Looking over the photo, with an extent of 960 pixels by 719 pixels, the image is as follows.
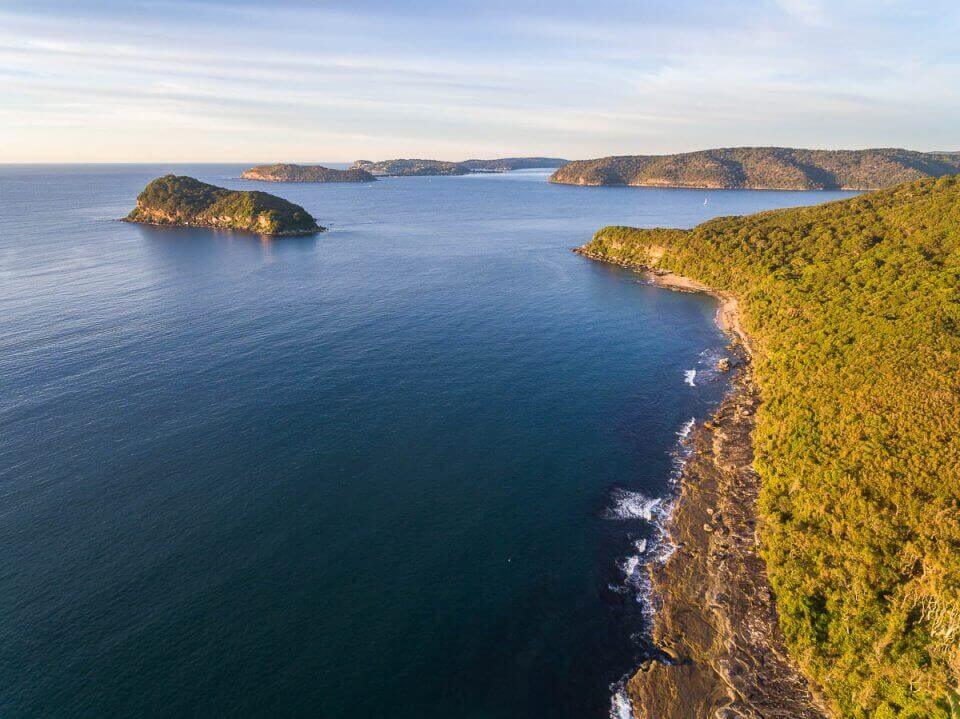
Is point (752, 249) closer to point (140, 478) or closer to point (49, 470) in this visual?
point (140, 478)

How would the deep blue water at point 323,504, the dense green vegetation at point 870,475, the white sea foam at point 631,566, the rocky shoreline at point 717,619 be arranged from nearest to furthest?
the dense green vegetation at point 870,475
the rocky shoreline at point 717,619
the deep blue water at point 323,504
the white sea foam at point 631,566

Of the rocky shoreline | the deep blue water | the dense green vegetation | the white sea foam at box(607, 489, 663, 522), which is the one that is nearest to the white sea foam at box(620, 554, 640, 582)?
the deep blue water

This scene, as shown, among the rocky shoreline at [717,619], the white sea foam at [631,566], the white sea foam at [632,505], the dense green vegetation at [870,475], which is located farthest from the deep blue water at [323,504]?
the dense green vegetation at [870,475]

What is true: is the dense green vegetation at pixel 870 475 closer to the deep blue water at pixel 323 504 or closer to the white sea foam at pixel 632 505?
the white sea foam at pixel 632 505

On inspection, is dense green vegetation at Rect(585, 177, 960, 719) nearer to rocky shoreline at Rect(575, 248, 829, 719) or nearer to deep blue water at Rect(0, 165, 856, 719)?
rocky shoreline at Rect(575, 248, 829, 719)

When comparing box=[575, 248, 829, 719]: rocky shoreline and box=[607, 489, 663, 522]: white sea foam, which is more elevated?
box=[607, 489, 663, 522]: white sea foam

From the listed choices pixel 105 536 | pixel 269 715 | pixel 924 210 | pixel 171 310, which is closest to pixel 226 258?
pixel 171 310

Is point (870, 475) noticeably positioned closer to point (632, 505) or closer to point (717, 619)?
point (717, 619)
